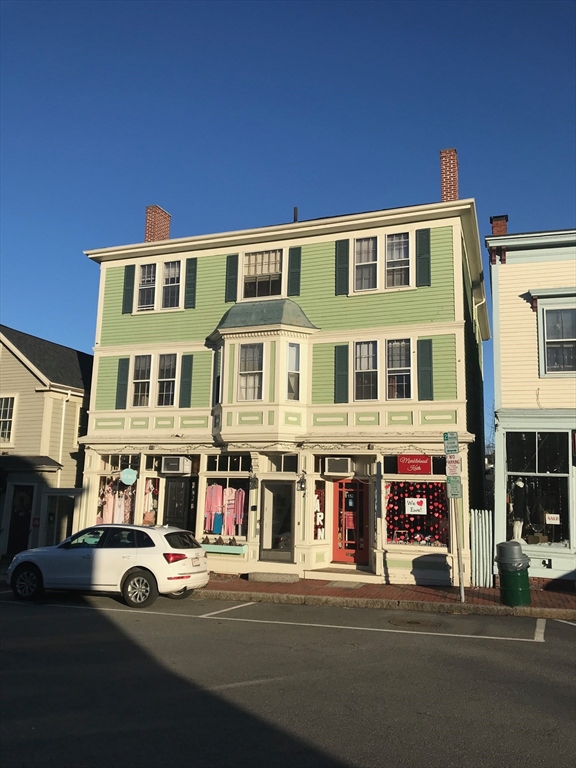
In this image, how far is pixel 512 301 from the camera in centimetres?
1762

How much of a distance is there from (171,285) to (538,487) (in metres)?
12.4

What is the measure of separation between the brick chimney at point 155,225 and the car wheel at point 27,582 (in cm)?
1204

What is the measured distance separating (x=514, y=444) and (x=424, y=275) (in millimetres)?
5073

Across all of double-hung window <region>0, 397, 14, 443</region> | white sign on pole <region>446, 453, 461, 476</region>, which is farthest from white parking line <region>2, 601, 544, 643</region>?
double-hung window <region>0, 397, 14, 443</region>

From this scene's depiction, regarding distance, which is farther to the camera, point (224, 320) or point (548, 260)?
point (224, 320)

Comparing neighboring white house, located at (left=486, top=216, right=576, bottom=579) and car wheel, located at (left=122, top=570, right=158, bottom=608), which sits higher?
neighboring white house, located at (left=486, top=216, right=576, bottom=579)

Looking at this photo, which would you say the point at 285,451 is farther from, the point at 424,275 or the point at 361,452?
the point at 424,275

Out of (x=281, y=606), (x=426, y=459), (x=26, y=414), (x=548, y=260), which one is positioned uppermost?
(x=548, y=260)

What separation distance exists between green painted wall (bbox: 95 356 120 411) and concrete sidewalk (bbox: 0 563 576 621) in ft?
20.0

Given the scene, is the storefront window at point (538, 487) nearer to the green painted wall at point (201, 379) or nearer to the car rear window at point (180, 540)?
the car rear window at point (180, 540)

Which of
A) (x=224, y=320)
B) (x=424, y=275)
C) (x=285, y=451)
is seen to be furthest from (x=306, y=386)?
(x=424, y=275)

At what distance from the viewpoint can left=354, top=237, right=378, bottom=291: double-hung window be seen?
18.8m

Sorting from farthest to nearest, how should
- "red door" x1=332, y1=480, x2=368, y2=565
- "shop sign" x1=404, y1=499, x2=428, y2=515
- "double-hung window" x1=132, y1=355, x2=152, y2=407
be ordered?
"double-hung window" x1=132, y1=355, x2=152, y2=407 < "red door" x1=332, y1=480, x2=368, y2=565 < "shop sign" x1=404, y1=499, x2=428, y2=515

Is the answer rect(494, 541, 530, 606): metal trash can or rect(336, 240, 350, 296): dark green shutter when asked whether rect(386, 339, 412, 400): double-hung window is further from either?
rect(494, 541, 530, 606): metal trash can
